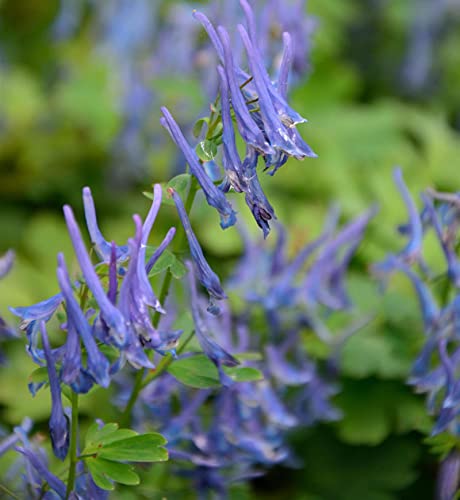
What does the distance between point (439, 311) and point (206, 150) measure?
0.64 metres

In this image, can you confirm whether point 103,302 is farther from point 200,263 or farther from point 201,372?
point 201,372

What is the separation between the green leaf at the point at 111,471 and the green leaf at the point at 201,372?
0.47 ft

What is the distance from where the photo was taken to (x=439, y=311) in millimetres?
1309

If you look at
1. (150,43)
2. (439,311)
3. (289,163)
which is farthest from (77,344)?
(150,43)

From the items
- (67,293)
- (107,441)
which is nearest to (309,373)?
(107,441)

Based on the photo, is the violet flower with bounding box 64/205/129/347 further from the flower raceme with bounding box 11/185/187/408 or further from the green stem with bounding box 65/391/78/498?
the green stem with bounding box 65/391/78/498

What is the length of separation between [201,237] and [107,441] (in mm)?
1210

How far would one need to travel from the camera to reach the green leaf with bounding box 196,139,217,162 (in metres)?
0.85

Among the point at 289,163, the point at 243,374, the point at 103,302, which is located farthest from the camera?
the point at 289,163

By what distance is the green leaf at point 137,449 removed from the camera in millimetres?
850

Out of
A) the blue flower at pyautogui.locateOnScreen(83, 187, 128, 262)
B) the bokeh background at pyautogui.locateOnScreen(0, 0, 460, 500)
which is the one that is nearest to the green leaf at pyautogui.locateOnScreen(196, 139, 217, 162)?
the blue flower at pyautogui.locateOnScreen(83, 187, 128, 262)

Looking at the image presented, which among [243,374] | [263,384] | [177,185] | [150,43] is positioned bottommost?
[263,384]

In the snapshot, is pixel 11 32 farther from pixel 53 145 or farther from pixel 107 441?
pixel 107 441

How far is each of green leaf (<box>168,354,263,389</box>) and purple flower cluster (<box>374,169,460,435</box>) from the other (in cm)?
30
